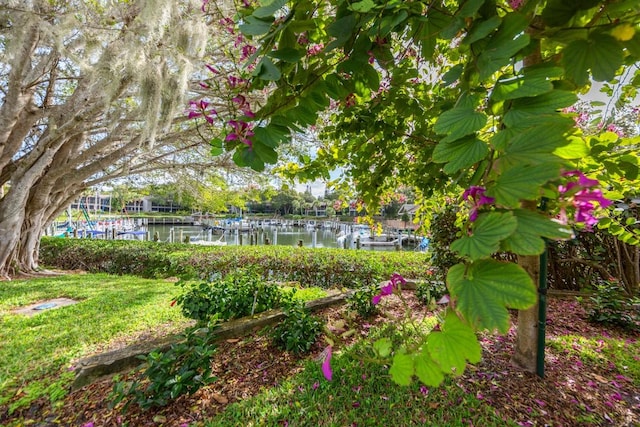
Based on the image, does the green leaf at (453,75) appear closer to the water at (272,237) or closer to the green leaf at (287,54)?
the green leaf at (287,54)

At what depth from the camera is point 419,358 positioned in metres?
0.52

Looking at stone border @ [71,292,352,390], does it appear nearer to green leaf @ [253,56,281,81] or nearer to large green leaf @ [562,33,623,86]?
green leaf @ [253,56,281,81]

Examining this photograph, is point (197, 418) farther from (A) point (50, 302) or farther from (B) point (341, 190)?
(A) point (50, 302)

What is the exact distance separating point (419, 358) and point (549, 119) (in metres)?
0.46

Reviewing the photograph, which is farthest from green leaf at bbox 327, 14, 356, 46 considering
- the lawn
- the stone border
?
the stone border

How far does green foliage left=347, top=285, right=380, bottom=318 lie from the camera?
287cm

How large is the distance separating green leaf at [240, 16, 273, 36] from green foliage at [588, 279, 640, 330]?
12.1 feet

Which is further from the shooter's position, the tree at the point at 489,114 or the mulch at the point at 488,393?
the mulch at the point at 488,393

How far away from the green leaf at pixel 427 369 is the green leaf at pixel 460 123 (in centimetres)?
40

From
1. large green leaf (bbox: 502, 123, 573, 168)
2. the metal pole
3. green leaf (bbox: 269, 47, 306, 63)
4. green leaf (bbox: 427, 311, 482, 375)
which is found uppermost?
green leaf (bbox: 269, 47, 306, 63)

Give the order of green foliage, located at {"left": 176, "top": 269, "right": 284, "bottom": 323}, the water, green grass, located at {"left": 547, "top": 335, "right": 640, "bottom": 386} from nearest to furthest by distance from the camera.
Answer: green grass, located at {"left": 547, "top": 335, "right": 640, "bottom": 386} → green foliage, located at {"left": 176, "top": 269, "right": 284, "bottom": 323} → the water

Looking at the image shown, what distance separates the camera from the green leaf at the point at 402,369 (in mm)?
523

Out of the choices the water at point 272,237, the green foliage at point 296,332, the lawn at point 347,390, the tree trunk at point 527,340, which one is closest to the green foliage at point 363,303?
the lawn at point 347,390

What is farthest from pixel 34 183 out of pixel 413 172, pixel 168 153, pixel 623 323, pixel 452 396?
pixel 623 323
